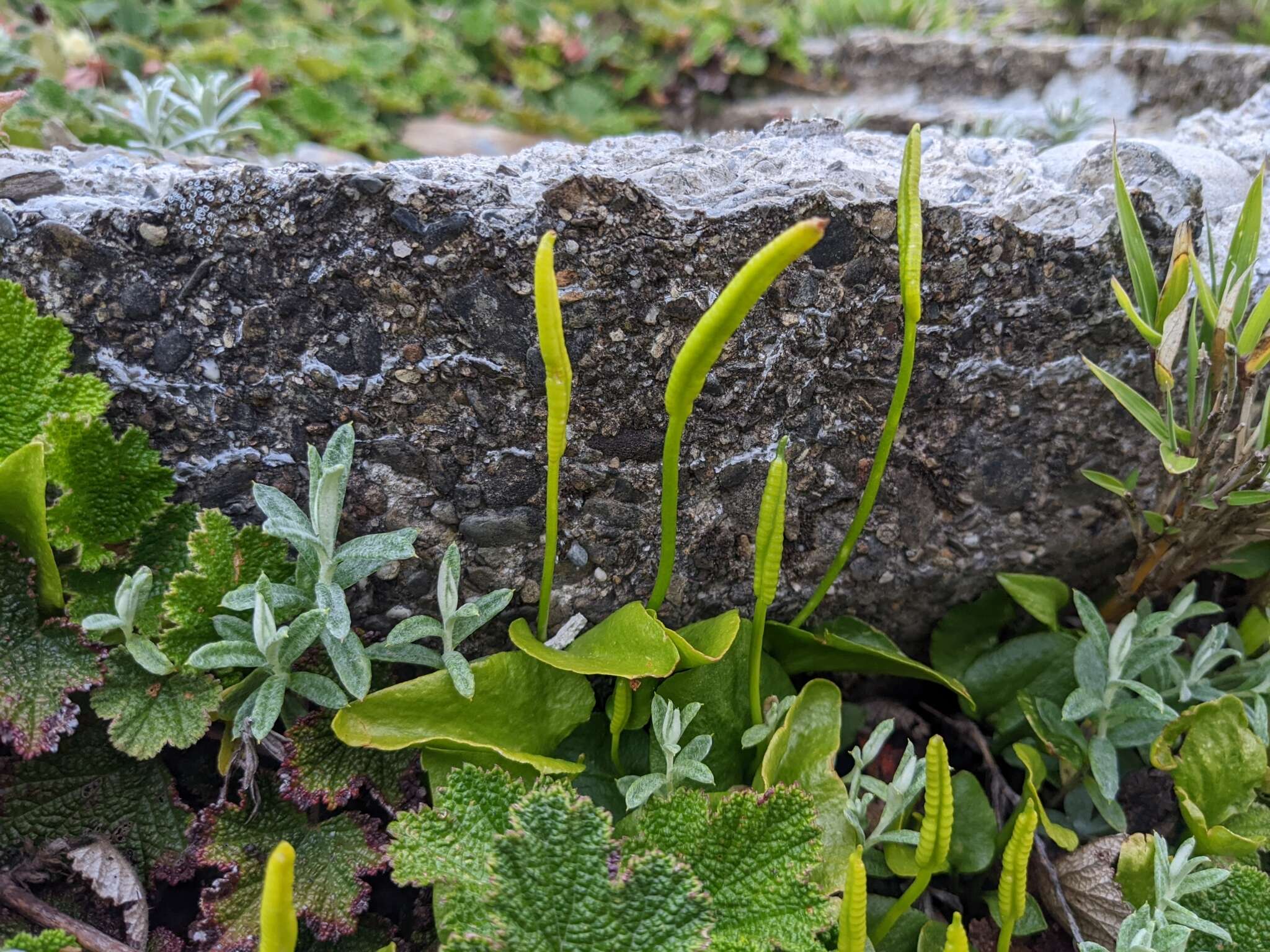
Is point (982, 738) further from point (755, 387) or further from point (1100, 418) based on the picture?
point (755, 387)

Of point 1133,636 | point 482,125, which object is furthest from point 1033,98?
point 1133,636

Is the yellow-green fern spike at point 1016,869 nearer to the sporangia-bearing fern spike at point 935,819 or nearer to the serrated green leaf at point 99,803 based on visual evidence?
the sporangia-bearing fern spike at point 935,819

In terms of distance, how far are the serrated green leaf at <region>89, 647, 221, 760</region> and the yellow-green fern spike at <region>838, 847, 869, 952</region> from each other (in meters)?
0.92

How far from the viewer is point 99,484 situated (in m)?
1.36

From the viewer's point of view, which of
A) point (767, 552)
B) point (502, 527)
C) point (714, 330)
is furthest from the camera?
point (502, 527)

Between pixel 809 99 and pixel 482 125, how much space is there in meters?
1.48

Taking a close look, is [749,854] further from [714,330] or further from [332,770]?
[714,330]

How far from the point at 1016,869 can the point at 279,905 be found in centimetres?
89

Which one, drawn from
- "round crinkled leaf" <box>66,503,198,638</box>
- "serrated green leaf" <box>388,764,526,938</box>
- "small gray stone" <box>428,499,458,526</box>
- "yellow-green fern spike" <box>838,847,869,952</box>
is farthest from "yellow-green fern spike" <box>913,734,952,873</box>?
"round crinkled leaf" <box>66,503,198,638</box>

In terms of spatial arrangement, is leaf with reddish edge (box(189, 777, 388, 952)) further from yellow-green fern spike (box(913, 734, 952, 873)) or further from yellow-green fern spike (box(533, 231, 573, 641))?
yellow-green fern spike (box(913, 734, 952, 873))

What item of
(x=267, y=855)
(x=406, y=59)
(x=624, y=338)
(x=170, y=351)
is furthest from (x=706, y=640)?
(x=406, y=59)

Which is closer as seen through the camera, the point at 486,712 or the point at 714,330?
the point at 714,330

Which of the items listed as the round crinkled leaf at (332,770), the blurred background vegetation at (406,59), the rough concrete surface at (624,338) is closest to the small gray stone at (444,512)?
the rough concrete surface at (624,338)

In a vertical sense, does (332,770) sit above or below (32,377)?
below
